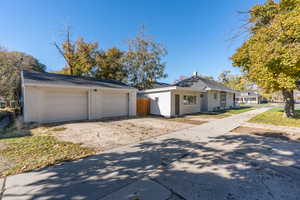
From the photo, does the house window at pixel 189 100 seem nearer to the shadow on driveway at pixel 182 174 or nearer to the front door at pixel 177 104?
the front door at pixel 177 104

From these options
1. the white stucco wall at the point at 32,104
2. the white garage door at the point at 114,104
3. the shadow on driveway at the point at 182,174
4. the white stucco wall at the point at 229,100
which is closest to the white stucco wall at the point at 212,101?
the white stucco wall at the point at 229,100

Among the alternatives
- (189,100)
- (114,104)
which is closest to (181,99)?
(189,100)

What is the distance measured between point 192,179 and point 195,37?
14.4 m

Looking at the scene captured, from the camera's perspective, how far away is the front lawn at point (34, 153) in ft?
9.68

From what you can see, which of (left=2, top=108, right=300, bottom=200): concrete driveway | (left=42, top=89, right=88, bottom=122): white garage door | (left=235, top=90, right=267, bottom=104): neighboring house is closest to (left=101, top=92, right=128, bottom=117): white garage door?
(left=42, top=89, right=88, bottom=122): white garage door

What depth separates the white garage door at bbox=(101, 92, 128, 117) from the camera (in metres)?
10.4

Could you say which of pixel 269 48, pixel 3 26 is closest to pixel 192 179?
pixel 269 48

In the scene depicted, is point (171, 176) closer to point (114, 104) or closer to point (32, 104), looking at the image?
point (32, 104)

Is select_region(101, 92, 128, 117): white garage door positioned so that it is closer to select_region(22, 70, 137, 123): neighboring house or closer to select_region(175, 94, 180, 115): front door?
select_region(22, 70, 137, 123): neighboring house

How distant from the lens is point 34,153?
3.64 meters

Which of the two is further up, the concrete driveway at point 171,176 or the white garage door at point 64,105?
the white garage door at point 64,105

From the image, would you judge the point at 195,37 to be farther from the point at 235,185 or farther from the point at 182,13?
the point at 235,185

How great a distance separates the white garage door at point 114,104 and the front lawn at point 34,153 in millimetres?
5606

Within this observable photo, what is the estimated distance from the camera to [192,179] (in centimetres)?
Answer: 246
